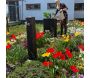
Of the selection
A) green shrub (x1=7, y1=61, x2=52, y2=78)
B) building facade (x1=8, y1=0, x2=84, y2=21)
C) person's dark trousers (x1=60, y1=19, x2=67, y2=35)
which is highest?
building facade (x1=8, y1=0, x2=84, y2=21)

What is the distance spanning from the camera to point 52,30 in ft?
24.1

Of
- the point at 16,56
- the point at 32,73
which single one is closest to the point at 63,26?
the point at 16,56

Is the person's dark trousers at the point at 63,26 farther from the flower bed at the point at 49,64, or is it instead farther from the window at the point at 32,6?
the window at the point at 32,6

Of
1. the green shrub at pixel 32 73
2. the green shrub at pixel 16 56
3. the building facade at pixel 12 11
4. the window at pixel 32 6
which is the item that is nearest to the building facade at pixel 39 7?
the window at pixel 32 6

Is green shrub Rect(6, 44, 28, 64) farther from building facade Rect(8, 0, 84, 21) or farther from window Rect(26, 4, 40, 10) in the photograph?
window Rect(26, 4, 40, 10)

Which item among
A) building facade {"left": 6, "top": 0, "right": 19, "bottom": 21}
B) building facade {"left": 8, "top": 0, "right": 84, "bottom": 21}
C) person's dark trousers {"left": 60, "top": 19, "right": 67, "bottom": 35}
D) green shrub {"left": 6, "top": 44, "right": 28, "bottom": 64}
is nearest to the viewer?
green shrub {"left": 6, "top": 44, "right": 28, "bottom": 64}

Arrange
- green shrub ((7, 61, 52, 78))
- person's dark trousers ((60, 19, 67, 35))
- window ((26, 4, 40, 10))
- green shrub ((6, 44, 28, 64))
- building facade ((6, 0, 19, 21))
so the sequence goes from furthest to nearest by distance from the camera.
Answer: window ((26, 4, 40, 10)) → building facade ((6, 0, 19, 21)) → person's dark trousers ((60, 19, 67, 35)) → green shrub ((6, 44, 28, 64)) → green shrub ((7, 61, 52, 78))

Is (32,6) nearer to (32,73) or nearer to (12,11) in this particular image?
(12,11)

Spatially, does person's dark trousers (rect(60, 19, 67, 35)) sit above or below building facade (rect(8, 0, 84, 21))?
Answer: below

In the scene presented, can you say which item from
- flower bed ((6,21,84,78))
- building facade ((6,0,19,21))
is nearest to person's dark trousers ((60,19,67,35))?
flower bed ((6,21,84,78))

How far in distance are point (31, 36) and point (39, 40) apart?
1391 mm

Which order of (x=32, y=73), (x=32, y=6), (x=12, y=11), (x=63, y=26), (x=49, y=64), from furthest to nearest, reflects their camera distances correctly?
(x=32, y=6) → (x=12, y=11) → (x=63, y=26) → (x=49, y=64) → (x=32, y=73)
